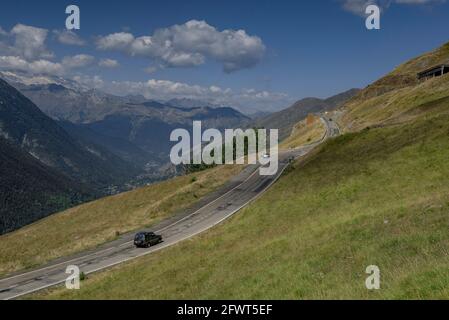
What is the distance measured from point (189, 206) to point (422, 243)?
5231 cm

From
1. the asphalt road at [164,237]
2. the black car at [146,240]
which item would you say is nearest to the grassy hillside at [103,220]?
the asphalt road at [164,237]

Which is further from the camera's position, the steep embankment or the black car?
the black car

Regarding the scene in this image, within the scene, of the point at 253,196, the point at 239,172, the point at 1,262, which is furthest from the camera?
the point at 239,172

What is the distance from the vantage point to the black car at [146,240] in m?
52.7

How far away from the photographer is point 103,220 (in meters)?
74.4

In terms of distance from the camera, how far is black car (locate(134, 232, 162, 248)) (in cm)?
5272

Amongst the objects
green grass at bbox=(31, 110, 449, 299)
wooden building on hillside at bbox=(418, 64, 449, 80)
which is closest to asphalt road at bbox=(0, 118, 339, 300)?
Result: green grass at bbox=(31, 110, 449, 299)

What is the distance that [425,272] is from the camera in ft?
48.8

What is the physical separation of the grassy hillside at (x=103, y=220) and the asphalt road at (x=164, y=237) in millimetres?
3614

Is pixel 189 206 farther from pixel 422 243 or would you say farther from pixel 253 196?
pixel 422 243

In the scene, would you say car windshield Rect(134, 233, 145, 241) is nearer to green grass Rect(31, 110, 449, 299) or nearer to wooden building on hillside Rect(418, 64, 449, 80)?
green grass Rect(31, 110, 449, 299)

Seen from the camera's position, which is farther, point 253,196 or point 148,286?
point 253,196

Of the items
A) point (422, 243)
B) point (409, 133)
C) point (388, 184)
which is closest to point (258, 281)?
point (422, 243)

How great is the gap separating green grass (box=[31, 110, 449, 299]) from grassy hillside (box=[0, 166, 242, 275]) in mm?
19275
